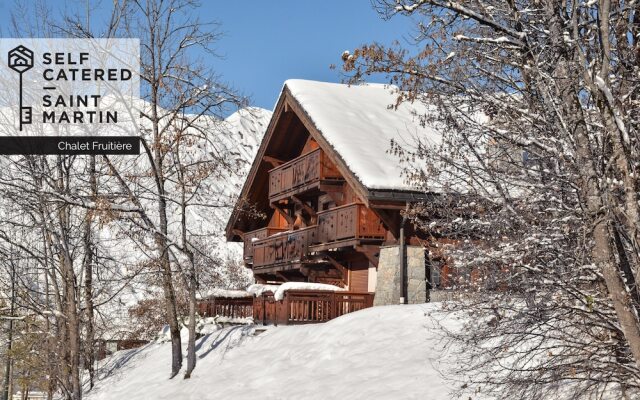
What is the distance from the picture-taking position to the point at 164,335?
90.7 ft

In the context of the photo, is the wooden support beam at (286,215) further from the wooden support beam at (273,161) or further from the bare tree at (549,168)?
the bare tree at (549,168)

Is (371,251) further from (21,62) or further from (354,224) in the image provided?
(21,62)

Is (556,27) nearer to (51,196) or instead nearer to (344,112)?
(51,196)

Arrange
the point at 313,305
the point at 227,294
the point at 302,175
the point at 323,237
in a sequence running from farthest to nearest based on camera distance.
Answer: the point at 227,294 → the point at 302,175 → the point at 323,237 → the point at 313,305

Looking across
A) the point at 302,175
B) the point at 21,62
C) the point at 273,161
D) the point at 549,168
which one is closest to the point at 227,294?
the point at 302,175

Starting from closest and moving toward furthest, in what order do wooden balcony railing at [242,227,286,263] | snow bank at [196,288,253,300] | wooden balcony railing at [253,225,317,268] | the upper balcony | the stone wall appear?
the stone wall, the upper balcony, wooden balcony railing at [253,225,317,268], snow bank at [196,288,253,300], wooden balcony railing at [242,227,286,263]

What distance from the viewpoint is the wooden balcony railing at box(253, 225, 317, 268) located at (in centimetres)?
2633

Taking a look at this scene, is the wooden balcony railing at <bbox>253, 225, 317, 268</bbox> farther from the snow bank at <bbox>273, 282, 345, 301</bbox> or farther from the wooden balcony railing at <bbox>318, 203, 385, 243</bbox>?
the snow bank at <bbox>273, 282, 345, 301</bbox>

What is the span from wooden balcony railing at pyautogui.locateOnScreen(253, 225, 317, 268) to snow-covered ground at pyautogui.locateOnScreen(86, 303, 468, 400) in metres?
4.57

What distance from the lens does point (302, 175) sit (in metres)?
26.3

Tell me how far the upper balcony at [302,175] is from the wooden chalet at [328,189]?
0.04m
